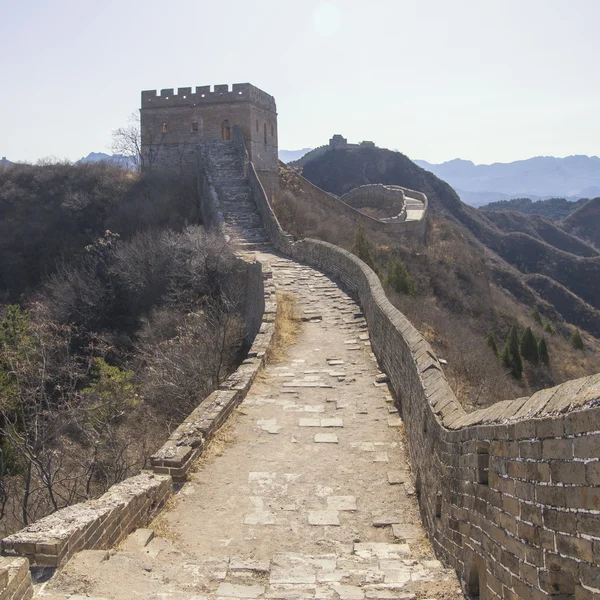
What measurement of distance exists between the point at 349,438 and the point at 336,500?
1536 mm

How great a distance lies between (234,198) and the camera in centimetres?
2491

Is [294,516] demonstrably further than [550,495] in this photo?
Yes

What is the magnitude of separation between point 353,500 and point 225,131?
24223 millimetres

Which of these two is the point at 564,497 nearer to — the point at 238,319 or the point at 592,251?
the point at 238,319

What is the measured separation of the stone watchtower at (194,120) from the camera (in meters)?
28.1

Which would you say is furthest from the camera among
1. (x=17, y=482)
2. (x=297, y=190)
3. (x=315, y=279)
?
(x=297, y=190)

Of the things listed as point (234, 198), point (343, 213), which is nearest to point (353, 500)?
point (234, 198)

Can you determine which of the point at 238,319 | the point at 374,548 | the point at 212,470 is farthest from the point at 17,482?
the point at 374,548

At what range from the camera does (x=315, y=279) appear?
1703 cm

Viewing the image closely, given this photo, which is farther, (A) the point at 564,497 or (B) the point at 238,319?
(B) the point at 238,319

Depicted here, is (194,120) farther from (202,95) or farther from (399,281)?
(399,281)

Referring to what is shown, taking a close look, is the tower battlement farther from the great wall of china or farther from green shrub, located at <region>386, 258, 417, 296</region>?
the great wall of china

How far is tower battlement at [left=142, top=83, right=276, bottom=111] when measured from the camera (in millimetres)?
28062

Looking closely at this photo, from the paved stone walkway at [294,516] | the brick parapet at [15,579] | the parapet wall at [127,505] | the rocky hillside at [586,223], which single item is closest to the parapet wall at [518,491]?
the paved stone walkway at [294,516]
